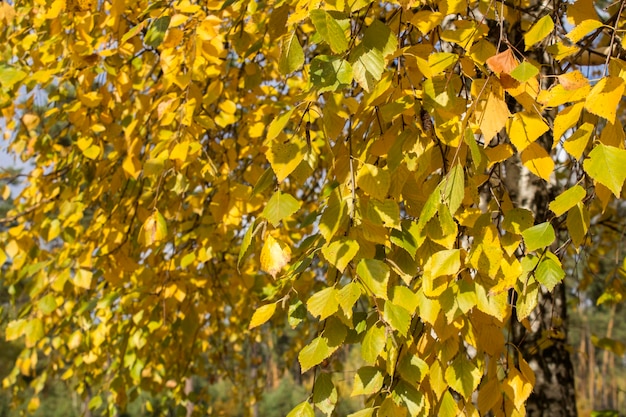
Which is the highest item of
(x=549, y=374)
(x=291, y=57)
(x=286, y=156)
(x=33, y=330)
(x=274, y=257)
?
(x=291, y=57)

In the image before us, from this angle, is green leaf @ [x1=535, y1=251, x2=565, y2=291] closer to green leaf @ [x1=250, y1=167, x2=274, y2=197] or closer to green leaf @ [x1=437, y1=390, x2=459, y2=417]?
green leaf @ [x1=437, y1=390, x2=459, y2=417]

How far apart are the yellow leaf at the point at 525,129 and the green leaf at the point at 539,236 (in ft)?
0.36

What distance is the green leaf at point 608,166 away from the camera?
659 mm

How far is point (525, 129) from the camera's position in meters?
0.76

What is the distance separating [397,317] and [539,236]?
22 centimetres

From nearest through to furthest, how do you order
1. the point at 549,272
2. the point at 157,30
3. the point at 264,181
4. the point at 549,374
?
the point at 549,272 → the point at 264,181 → the point at 157,30 → the point at 549,374

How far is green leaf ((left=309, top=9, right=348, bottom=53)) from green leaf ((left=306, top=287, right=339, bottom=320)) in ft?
1.06

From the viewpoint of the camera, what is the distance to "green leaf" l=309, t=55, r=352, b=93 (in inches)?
29.6

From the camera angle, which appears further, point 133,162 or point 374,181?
point 133,162

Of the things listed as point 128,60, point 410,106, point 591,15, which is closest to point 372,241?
point 410,106

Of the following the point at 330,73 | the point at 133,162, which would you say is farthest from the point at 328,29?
the point at 133,162

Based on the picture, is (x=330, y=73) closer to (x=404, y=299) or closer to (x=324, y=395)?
(x=404, y=299)

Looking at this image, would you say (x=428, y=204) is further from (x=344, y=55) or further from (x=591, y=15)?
(x=591, y=15)

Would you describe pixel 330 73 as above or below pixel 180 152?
above
